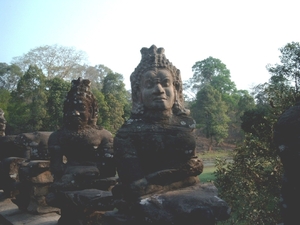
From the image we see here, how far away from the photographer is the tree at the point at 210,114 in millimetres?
28328

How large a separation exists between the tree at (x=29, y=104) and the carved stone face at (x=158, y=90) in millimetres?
17186

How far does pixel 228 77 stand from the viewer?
44.1 metres

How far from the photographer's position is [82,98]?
167 inches

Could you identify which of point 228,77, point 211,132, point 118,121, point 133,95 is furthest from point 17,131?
point 228,77

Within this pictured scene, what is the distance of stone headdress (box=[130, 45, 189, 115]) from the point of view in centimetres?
329

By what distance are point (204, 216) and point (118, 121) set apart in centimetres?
1743

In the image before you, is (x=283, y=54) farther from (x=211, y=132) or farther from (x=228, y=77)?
(x=228, y=77)

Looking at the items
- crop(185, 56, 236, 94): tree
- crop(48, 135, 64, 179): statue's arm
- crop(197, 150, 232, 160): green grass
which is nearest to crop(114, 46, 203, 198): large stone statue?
crop(48, 135, 64, 179): statue's arm

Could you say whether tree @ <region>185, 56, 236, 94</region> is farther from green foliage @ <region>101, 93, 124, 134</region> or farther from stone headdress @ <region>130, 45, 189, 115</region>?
stone headdress @ <region>130, 45, 189, 115</region>

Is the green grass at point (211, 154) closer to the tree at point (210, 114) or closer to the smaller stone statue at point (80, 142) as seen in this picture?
the tree at point (210, 114)

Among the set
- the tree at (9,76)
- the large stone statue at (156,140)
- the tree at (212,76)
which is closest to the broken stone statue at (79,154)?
the large stone statue at (156,140)

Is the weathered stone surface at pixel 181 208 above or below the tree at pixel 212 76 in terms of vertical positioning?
below

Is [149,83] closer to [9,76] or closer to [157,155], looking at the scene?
[157,155]

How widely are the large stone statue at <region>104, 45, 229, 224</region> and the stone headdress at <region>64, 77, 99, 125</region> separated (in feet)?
3.52
